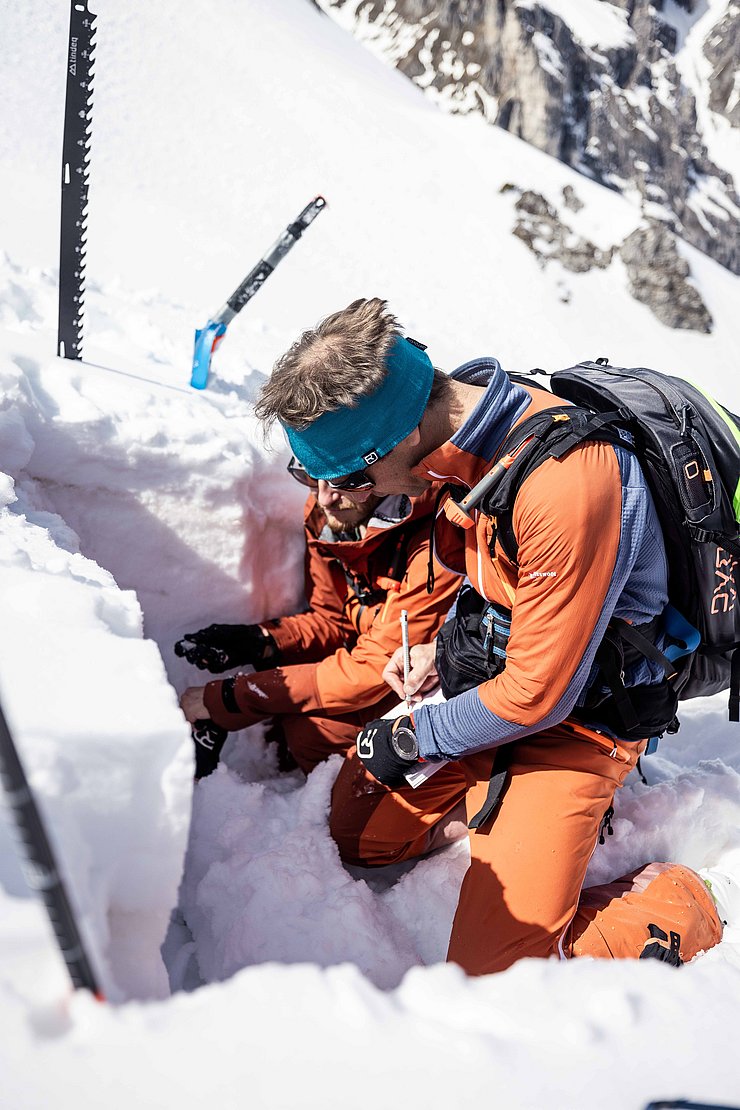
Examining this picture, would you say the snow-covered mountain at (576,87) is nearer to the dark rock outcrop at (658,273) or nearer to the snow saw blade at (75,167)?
the dark rock outcrop at (658,273)

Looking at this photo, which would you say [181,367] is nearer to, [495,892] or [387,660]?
[387,660]

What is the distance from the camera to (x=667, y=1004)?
1159mm

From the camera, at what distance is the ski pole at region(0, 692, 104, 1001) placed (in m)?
0.92

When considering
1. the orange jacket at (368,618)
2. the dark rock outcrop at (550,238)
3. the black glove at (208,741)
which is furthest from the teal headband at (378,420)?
the dark rock outcrop at (550,238)

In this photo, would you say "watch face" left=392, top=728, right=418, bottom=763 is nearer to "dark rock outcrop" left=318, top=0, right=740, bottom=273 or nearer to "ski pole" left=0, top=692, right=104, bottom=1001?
"ski pole" left=0, top=692, right=104, bottom=1001

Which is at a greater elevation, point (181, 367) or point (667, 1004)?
point (667, 1004)

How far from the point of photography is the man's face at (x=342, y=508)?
267 centimetres

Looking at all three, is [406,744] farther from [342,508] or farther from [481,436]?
[481,436]

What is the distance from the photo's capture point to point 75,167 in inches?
127

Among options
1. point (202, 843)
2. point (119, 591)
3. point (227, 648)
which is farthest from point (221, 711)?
point (119, 591)

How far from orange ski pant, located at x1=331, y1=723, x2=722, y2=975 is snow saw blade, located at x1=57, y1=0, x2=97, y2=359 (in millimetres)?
2463

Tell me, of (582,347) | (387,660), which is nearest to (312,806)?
(387,660)

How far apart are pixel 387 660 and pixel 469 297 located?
46.6 ft

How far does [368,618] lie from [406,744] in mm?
778
